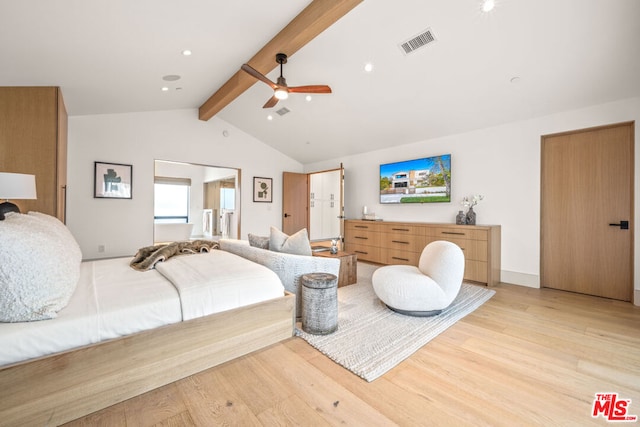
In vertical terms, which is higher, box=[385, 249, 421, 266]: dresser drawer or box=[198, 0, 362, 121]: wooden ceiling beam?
box=[198, 0, 362, 121]: wooden ceiling beam

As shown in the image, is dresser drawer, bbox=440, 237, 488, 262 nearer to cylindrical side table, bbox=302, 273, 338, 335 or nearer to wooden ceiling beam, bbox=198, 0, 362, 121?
cylindrical side table, bbox=302, 273, 338, 335

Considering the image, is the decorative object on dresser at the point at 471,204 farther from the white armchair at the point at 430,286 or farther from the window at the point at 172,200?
the window at the point at 172,200

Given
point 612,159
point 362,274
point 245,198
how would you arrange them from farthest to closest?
point 245,198 < point 362,274 < point 612,159

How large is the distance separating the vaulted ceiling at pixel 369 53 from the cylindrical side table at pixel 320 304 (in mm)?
2583

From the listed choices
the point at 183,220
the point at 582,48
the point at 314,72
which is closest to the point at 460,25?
the point at 582,48

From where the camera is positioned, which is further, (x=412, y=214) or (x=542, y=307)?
(x=412, y=214)

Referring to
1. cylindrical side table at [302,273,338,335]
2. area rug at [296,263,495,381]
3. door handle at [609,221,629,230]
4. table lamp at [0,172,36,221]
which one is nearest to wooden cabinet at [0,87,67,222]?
table lamp at [0,172,36,221]

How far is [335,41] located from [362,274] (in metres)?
3.31

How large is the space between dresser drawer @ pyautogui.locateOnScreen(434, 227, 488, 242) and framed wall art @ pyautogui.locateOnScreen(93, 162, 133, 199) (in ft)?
18.0

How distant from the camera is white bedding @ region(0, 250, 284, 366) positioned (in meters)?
1.27

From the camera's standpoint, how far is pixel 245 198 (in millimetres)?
6363

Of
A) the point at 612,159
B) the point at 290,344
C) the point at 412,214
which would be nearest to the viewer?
the point at 290,344

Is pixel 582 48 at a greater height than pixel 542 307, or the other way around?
pixel 582 48

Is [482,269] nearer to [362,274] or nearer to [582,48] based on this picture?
[362,274]
